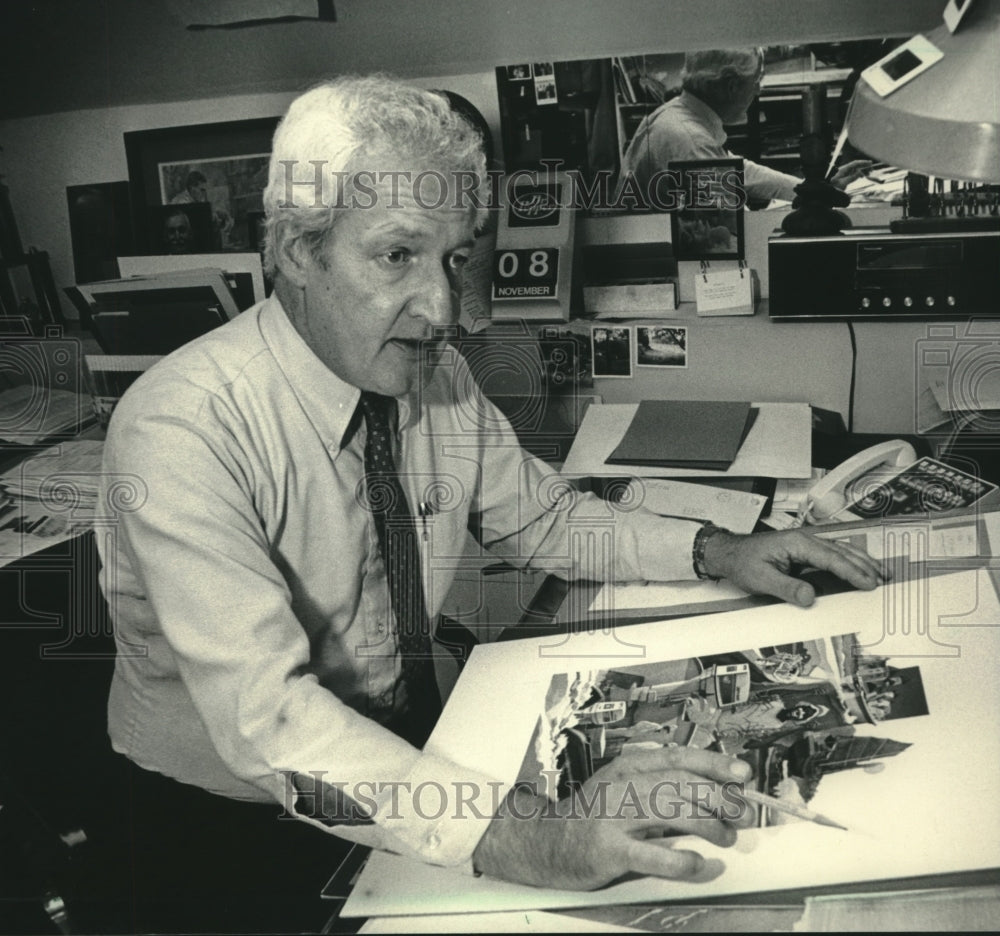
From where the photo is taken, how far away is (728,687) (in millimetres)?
977

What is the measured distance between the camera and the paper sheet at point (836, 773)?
2.49 ft

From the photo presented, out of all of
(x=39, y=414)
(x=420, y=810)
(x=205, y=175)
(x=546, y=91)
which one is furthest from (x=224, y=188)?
(x=420, y=810)

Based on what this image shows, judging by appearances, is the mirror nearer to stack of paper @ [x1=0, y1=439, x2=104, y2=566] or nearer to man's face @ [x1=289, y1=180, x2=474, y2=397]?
man's face @ [x1=289, y1=180, x2=474, y2=397]

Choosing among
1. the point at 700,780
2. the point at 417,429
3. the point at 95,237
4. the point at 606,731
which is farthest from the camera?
the point at 95,237

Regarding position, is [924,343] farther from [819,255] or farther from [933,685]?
[933,685]

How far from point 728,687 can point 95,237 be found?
6.00ft

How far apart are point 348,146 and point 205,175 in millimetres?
1183

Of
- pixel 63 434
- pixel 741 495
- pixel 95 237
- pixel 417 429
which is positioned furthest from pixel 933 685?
pixel 95 237

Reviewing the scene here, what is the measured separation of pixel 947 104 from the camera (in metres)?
0.74

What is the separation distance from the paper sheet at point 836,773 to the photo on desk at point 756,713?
13 millimetres

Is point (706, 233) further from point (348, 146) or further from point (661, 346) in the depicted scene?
point (348, 146)

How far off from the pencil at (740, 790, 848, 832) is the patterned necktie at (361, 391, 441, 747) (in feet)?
1.88

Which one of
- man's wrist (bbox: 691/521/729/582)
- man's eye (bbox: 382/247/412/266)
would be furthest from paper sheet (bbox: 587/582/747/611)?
man's eye (bbox: 382/247/412/266)

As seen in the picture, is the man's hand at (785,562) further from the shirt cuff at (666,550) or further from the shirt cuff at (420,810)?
the shirt cuff at (420,810)
